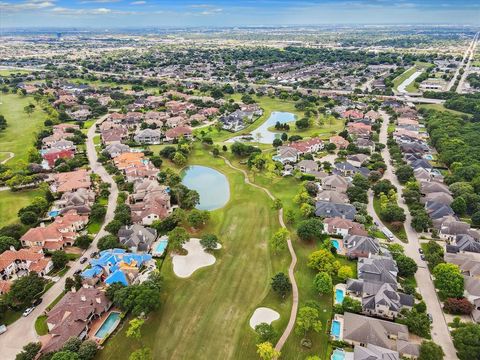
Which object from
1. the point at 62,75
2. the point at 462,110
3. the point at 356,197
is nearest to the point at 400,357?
the point at 356,197

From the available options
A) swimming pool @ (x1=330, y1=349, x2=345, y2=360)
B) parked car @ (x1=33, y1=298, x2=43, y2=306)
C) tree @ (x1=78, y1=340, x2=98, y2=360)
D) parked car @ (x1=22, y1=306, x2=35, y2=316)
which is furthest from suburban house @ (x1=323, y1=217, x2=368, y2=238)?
parked car @ (x1=22, y1=306, x2=35, y2=316)

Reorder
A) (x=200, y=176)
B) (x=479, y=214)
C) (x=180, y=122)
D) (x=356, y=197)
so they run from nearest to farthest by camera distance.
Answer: (x=479, y=214) < (x=356, y=197) < (x=200, y=176) < (x=180, y=122)

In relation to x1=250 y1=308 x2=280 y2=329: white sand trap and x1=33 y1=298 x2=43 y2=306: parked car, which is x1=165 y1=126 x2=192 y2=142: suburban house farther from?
x1=250 y1=308 x2=280 y2=329: white sand trap

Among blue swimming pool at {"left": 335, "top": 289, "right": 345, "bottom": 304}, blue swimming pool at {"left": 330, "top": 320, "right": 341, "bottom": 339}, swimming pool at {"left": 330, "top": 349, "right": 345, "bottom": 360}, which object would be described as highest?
swimming pool at {"left": 330, "top": 349, "right": 345, "bottom": 360}

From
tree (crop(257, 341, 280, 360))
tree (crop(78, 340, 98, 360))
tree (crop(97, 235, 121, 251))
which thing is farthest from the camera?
tree (crop(97, 235, 121, 251))

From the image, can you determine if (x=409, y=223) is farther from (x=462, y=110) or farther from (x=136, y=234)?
(x=462, y=110)

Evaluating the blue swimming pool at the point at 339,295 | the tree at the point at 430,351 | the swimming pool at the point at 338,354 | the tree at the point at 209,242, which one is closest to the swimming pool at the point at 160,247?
the tree at the point at 209,242

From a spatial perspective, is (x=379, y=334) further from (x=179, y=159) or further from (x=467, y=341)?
(x=179, y=159)

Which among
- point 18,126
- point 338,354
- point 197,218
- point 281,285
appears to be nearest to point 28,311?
point 197,218
